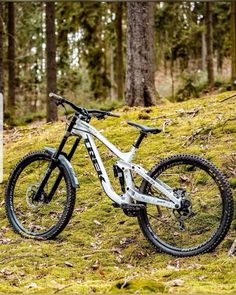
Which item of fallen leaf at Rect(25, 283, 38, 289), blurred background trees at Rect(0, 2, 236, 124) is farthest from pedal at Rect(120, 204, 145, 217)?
blurred background trees at Rect(0, 2, 236, 124)

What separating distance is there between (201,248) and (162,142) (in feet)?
8.38

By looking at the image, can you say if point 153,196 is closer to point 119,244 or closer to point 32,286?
point 119,244

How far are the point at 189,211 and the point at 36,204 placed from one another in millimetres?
1782

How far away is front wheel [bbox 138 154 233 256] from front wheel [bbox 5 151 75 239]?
97 centimetres

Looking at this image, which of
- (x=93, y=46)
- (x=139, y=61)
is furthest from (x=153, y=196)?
(x=93, y=46)

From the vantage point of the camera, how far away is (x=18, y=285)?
13.7 feet

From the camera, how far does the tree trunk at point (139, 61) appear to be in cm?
1039

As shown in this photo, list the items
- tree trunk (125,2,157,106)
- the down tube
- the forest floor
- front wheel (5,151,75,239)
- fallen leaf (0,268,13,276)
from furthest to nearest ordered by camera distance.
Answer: tree trunk (125,2,157,106) → front wheel (5,151,75,239) → the down tube → fallen leaf (0,268,13,276) → the forest floor

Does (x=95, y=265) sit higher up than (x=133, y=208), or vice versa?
(x=133, y=208)

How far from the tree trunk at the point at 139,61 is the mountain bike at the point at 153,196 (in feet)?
16.1

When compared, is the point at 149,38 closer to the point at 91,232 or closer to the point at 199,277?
the point at 91,232

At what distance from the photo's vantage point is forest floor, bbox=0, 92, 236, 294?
401 centimetres

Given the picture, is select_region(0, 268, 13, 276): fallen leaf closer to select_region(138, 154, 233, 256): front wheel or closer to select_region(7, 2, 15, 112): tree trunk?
select_region(138, 154, 233, 256): front wheel

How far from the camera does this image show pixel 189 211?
189 inches
